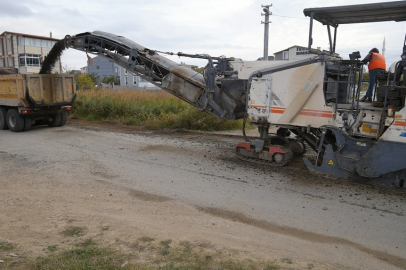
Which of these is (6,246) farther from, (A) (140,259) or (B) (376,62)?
(B) (376,62)

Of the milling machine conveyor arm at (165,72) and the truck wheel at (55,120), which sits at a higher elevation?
the milling machine conveyor arm at (165,72)

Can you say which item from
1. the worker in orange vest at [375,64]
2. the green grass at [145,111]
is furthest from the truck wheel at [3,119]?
the worker in orange vest at [375,64]

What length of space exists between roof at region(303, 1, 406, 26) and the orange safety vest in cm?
74

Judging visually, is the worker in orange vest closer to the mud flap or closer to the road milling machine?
the road milling machine

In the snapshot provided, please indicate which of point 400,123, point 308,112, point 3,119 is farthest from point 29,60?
point 400,123

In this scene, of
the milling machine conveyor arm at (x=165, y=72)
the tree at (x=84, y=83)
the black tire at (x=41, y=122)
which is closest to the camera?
the milling machine conveyor arm at (x=165, y=72)

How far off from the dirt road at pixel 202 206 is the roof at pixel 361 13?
3402 millimetres

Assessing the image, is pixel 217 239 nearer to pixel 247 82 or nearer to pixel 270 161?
pixel 270 161

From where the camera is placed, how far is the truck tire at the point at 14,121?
1327cm

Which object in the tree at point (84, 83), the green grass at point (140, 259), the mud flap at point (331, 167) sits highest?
the tree at point (84, 83)

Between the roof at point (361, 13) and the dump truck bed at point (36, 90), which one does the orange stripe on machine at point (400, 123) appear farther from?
the dump truck bed at point (36, 90)

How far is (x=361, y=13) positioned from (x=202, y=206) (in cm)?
504

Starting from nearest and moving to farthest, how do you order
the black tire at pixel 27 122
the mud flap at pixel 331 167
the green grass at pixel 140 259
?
the green grass at pixel 140 259 → the mud flap at pixel 331 167 → the black tire at pixel 27 122

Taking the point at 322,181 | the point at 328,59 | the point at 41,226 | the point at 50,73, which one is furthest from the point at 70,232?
the point at 50,73
